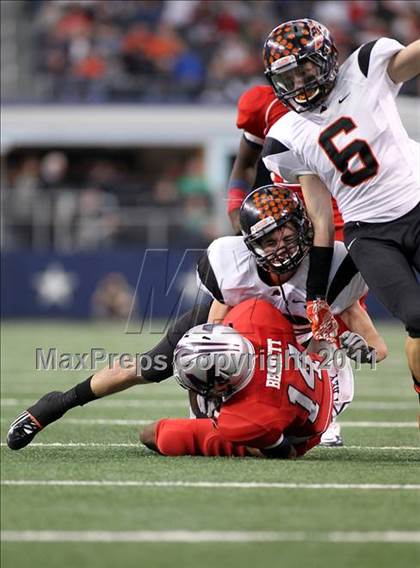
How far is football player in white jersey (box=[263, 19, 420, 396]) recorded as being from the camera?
4715mm

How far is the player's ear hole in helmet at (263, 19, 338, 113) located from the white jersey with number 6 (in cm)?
9

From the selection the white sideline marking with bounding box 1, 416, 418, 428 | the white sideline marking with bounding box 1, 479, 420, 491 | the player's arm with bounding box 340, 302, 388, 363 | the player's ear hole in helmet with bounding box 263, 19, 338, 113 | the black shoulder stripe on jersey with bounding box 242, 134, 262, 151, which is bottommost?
the white sideline marking with bounding box 1, 416, 418, 428

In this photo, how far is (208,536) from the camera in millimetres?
3166

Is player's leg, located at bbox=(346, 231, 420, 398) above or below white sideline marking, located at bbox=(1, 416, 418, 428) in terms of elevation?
above

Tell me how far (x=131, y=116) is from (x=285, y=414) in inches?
487

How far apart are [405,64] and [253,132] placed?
141 cm

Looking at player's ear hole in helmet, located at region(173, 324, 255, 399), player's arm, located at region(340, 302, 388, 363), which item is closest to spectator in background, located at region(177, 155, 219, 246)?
player's arm, located at region(340, 302, 388, 363)

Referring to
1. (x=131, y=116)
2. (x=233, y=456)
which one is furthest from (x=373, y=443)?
(x=131, y=116)

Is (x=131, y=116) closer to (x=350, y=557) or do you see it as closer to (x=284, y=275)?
(x=284, y=275)

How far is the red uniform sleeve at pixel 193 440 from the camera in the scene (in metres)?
4.65

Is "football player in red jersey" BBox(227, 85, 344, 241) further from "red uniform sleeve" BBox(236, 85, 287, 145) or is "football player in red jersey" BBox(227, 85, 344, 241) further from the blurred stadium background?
the blurred stadium background

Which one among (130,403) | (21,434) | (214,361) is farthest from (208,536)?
(130,403)

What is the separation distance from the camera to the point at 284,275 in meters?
4.83

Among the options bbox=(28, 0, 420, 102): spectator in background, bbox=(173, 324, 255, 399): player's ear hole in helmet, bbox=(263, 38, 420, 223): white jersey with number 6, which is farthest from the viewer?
bbox=(28, 0, 420, 102): spectator in background
